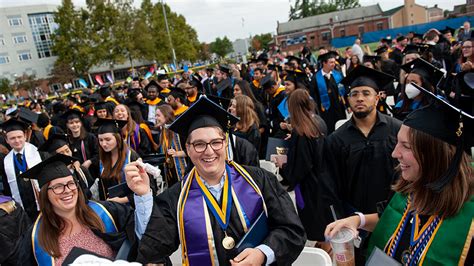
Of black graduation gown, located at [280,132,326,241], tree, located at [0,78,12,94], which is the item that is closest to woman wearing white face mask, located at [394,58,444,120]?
black graduation gown, located at [280,132,326,241]

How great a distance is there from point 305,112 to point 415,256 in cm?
206

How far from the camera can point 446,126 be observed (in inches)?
62.9

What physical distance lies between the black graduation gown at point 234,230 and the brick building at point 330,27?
70.4 meters

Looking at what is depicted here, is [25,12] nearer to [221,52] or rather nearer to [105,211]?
[221,52]

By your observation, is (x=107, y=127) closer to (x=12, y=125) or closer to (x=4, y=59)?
(x=12, y=125)

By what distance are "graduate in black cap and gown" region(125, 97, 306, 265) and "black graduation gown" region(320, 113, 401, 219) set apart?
1.19 metres

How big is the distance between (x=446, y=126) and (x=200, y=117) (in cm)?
136

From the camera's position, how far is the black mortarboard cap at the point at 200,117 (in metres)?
2.12

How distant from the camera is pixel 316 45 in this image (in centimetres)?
7275

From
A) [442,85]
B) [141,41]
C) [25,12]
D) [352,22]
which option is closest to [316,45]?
[352,22]

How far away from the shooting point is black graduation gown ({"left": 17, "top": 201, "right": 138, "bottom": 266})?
7.66ft

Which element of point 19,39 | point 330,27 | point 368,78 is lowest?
point 368,78

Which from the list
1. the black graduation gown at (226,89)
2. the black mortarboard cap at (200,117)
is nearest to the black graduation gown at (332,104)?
the black graduation gown at (226,89)

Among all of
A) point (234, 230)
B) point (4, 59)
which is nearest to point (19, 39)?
point (4, 59)
